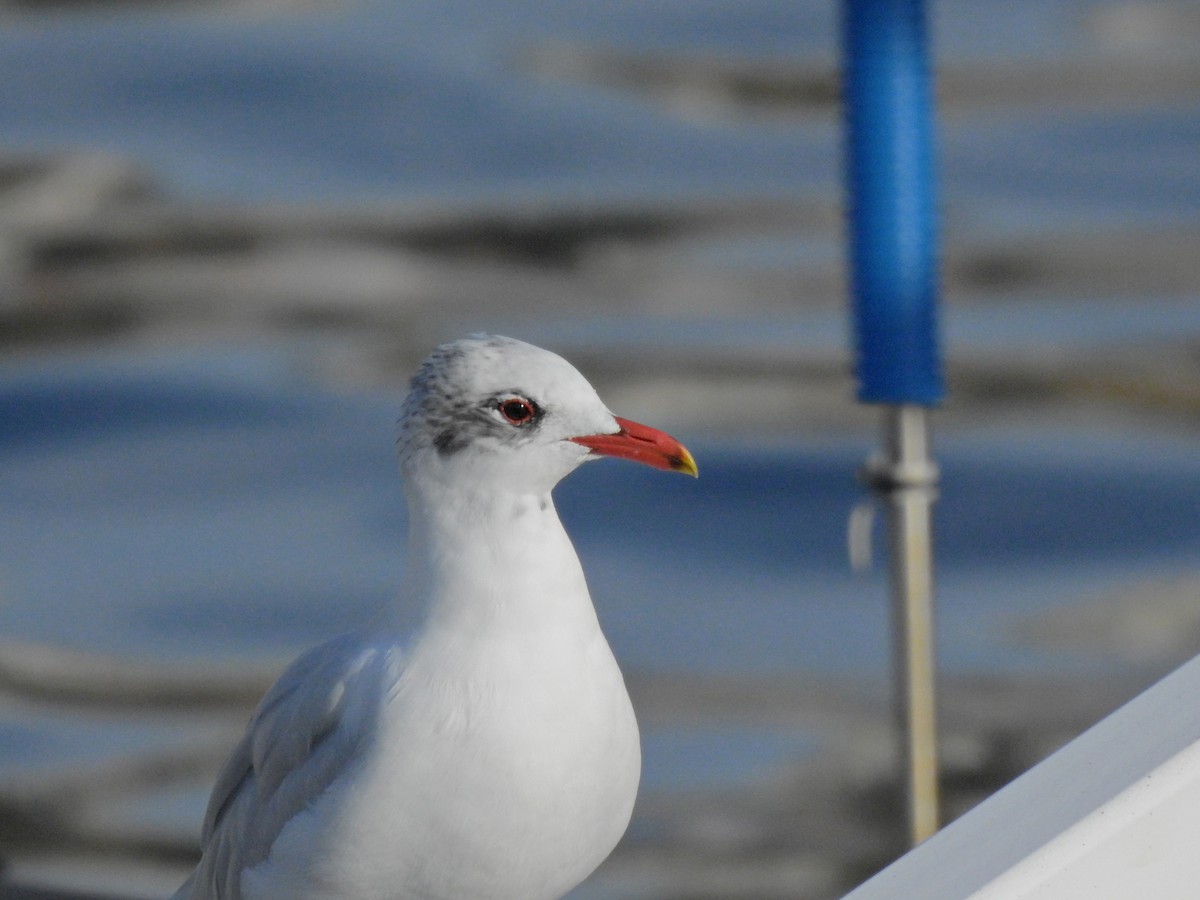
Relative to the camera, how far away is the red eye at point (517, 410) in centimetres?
88

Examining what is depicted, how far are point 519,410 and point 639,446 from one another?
0.22 feet

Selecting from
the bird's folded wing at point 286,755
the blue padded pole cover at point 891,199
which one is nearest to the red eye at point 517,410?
the bird's folded wing at point 286,755

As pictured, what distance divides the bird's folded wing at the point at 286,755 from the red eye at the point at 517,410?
0.15 meters

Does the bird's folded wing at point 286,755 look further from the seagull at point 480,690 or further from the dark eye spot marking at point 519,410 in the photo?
the dark eye spot marking at point 519,410

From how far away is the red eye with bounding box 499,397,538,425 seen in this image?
0.88m

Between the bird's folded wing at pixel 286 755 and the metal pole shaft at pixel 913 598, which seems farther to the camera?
the metal pole shaft at pixel 913 598

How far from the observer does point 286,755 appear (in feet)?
3.14

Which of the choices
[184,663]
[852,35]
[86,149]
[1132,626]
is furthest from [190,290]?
[852,35]

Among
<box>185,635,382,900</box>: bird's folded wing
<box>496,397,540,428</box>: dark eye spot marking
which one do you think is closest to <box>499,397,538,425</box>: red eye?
<box>496,397,540,428</box>: dark eye spot marking

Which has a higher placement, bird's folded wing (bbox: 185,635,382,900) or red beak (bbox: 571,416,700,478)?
red beak (bbox: 571,416,700,478)

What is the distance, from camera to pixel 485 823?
846mm

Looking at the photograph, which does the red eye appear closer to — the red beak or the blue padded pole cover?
the red beak

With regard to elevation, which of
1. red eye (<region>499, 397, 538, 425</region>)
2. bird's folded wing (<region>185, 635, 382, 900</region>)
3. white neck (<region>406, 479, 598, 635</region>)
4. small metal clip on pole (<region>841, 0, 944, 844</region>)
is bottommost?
bird's folded wing (<region>185, 635, 382, 900</region>)

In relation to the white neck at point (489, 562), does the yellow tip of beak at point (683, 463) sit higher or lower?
higher
